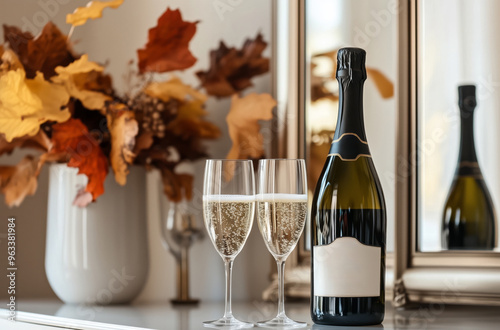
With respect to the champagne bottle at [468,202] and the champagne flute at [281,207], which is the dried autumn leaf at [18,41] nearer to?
the champagne flute at [281,207]

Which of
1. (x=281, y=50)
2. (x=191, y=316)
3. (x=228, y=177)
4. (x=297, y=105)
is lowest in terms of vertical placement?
(x=191, y=316)

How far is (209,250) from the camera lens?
1.33m

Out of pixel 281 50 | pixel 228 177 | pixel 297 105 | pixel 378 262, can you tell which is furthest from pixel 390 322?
pixel 281 50

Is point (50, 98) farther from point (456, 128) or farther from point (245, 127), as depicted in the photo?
point (456, 128)

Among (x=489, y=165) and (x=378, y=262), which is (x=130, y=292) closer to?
(x=378, y=262)

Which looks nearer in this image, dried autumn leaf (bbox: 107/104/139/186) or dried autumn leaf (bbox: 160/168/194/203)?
dried autumn leaf (bbox: 107/104/139/186)

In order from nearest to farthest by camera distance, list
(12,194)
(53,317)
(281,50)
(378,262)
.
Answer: (378,262), (53,317), (12,194), (281,50)

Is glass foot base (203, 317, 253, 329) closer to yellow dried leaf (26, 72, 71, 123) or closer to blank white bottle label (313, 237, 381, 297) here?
blank white bottle label (313, 237, 381, 297)

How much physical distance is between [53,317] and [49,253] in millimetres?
243

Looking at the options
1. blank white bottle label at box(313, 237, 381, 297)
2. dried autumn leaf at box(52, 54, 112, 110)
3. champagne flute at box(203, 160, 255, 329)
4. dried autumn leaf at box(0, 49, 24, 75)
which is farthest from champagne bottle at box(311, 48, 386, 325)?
dried autumn leaf at box(0, 49, 24, 75)

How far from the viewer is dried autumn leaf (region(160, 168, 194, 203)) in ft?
4.21

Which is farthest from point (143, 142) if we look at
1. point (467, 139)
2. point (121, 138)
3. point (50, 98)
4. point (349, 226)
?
point (467, 139)

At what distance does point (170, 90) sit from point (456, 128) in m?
0.52

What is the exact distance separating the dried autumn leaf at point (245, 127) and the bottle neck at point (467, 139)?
1.15 feet
